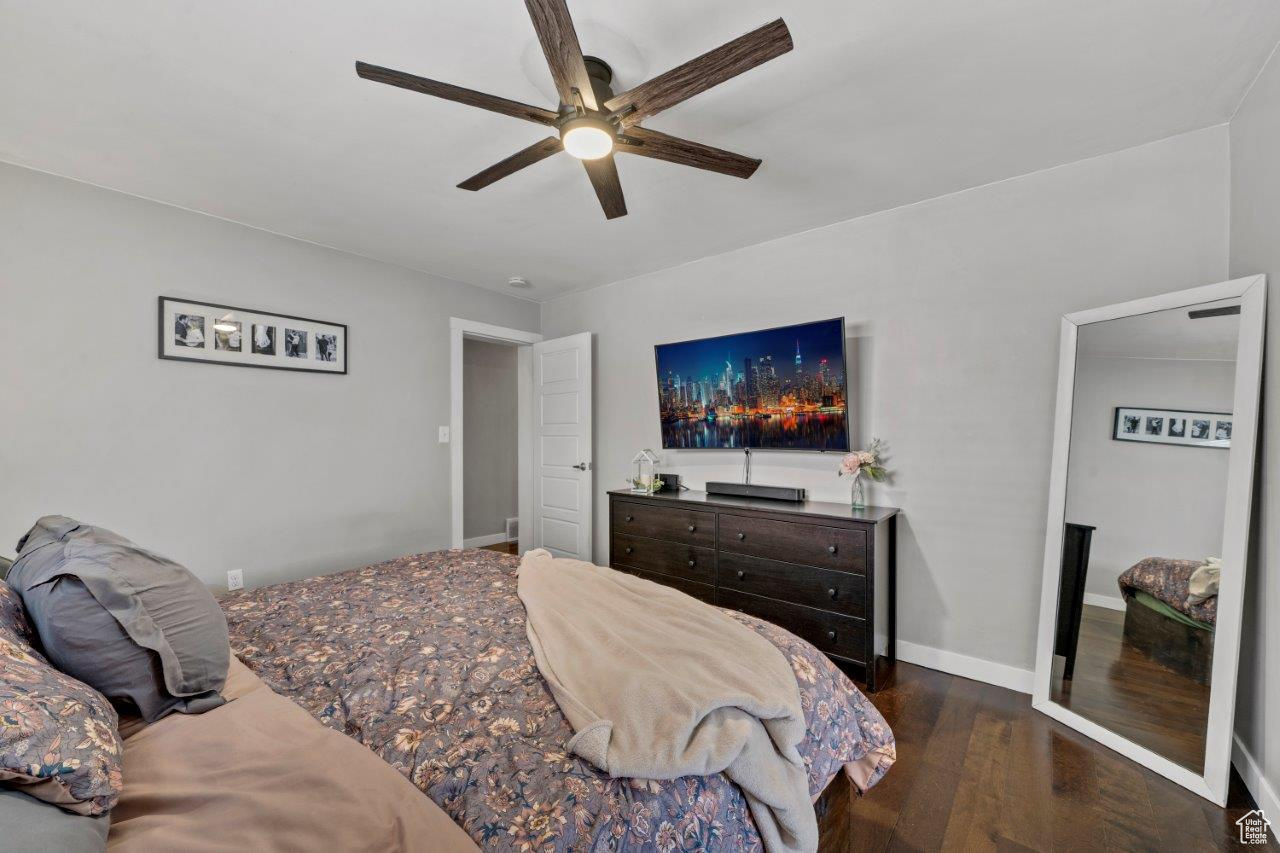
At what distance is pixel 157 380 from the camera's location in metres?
2.80

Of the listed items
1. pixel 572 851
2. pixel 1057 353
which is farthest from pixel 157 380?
pixel 1057 353

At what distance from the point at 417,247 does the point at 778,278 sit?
241cm

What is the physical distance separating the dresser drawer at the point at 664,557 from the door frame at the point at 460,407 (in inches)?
53.5

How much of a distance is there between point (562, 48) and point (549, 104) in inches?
26.7

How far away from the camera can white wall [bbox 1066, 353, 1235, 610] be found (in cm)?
196

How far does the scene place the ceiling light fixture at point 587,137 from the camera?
1.66 m

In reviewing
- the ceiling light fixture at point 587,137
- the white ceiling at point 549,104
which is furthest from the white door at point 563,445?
the ceiling light fixture at point 587,137

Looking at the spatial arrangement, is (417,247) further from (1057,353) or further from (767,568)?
(1057,353)

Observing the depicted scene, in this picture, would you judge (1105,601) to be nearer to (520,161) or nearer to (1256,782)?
(1256,782)

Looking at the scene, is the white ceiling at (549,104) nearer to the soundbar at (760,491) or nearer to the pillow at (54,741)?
the soundbar at (760,491)

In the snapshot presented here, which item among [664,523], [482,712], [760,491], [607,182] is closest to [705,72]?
[607,182]

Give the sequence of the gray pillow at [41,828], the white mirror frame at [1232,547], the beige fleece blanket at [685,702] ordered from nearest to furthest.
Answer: the gray pillow at [41,828], the beige fleece blanket at [685,702], the white mirror frame at [1232,547]

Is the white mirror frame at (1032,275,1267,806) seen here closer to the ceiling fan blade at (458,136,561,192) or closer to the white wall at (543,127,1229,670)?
the white wall at (543,127,1229,670)

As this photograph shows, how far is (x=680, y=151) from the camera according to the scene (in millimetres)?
1879
